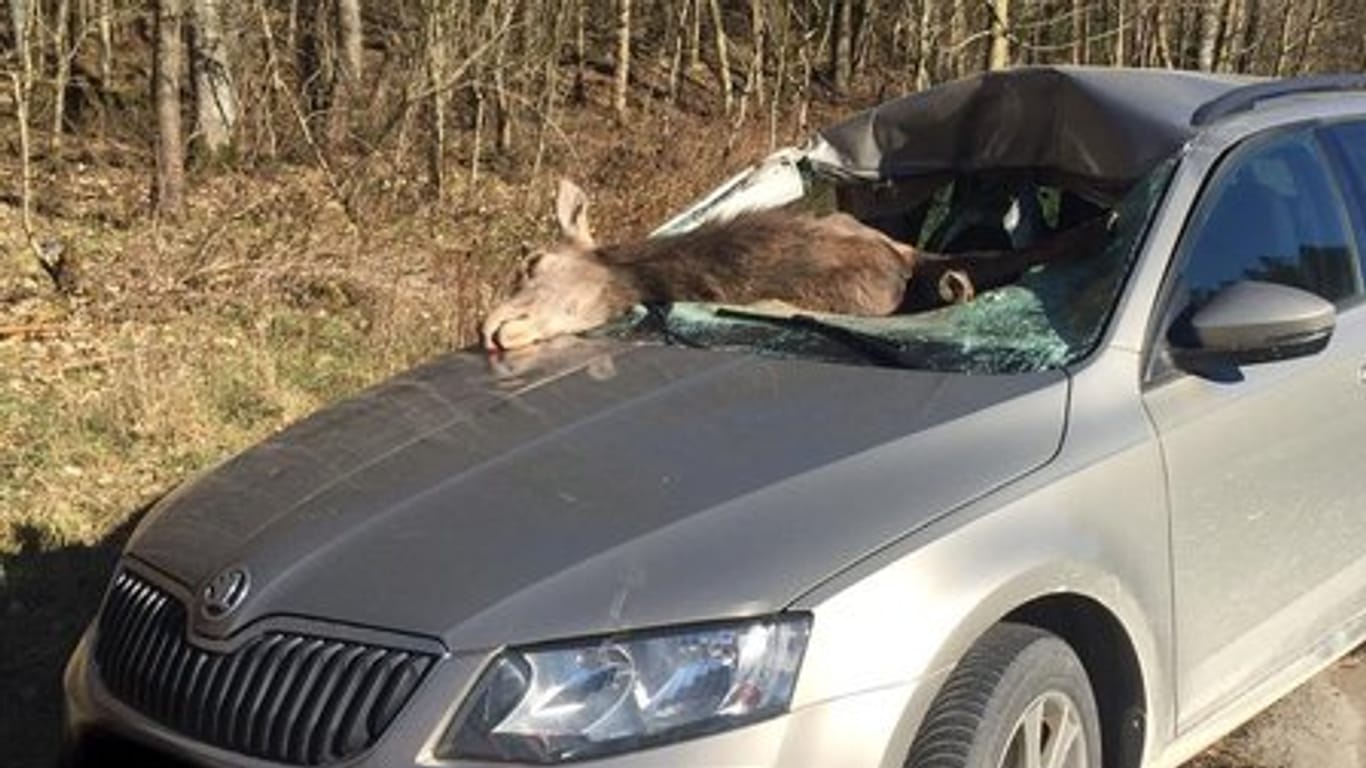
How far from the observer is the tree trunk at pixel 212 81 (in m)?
13.0

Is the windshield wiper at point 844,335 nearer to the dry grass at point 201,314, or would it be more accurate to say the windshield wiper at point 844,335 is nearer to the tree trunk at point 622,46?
the dry grass at point 201,314

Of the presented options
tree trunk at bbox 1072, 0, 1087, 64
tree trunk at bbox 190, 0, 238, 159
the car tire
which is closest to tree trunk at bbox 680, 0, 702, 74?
tree trunk at bbox 1072, 0, 1087, 64

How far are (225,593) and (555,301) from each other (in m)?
1.59

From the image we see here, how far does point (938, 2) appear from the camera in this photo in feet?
60.0

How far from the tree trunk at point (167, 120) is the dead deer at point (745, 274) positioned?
23.5ft

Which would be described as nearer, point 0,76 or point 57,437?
point 57,437

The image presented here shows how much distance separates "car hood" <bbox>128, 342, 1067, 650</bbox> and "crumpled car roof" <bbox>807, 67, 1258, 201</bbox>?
1.31 m

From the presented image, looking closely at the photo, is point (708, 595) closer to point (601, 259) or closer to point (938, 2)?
point (601, 259)

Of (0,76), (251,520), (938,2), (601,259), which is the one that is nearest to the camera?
(251,520)

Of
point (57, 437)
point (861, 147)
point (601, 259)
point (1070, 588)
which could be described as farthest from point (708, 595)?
point (57, 437)

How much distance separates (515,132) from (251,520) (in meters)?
10.7

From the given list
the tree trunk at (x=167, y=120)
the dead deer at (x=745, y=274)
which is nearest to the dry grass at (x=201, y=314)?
the tree trunk at (x=167, y=120)

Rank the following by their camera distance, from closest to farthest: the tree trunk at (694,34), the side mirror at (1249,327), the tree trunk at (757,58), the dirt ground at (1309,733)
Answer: the side mirror at (1249,327) < the dirt ground at (1309,733) < the tree trunk at (757,58) < the tree trunk at (694,34)

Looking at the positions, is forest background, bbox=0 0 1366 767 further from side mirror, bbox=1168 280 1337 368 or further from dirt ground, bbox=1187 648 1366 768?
dirt ground, bbox=1187 648 1366 768
